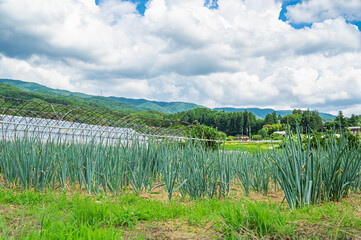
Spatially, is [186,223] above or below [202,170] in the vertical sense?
below

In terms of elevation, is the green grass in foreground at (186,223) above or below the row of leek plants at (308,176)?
below

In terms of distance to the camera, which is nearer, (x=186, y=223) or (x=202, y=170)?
(x=186, y=223)

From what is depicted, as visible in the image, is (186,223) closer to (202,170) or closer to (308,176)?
(202,170)

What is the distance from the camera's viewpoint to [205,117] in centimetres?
7381

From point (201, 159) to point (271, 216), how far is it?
1.84 m

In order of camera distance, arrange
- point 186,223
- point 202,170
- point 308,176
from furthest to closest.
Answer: point 202,170 → point 308,176 → point 186,223

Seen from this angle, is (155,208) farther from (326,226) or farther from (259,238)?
(326,226)

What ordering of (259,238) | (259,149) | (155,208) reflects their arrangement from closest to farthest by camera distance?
1. (259,238)
2. (155,208)
3. (259,149)

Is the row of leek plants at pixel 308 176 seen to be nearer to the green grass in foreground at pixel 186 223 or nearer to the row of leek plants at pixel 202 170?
the row of leek plants at pixel 202 170

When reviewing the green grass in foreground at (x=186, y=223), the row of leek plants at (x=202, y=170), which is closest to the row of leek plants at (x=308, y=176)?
the row of leek plants at (x=202, y=170)

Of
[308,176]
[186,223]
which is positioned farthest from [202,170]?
[308,176]

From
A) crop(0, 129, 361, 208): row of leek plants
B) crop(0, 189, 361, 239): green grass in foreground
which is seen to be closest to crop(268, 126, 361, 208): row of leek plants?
crop(0, 129, 361, 208): row of leek plants

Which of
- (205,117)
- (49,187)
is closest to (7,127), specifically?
(49,187)

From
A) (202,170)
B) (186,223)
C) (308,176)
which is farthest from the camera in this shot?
(202,170)
